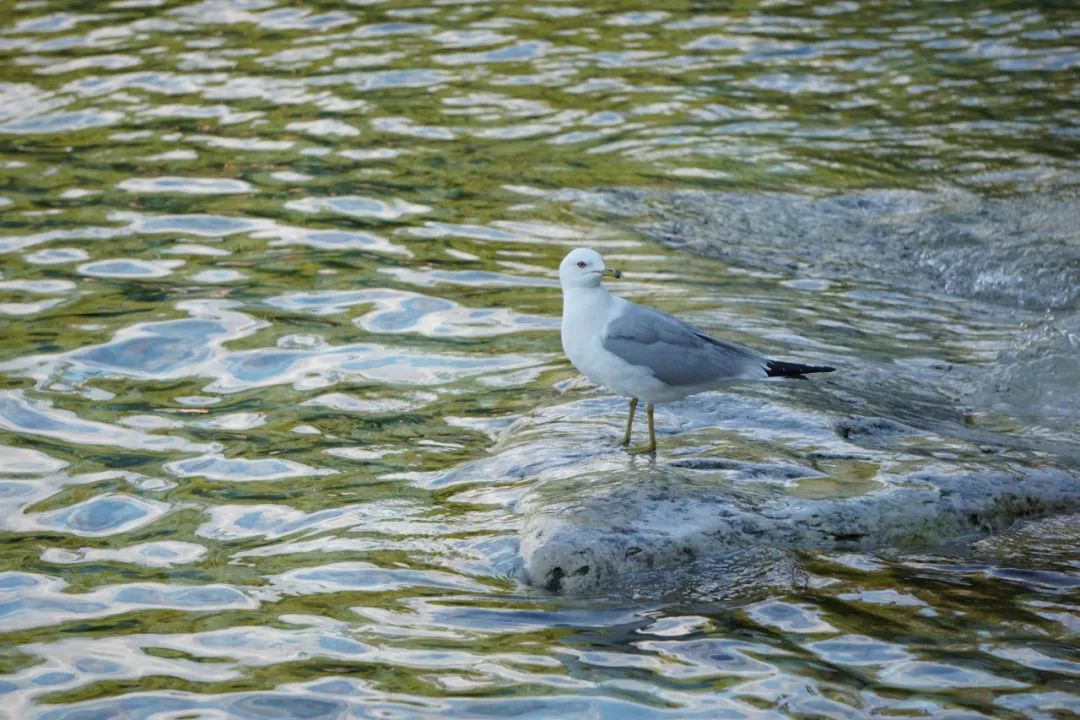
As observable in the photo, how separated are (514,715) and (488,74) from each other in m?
8.31

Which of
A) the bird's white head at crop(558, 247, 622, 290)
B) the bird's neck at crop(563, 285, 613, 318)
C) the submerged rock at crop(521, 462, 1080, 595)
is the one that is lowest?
the submerged rock at crop(521, 462, 1080, 595)

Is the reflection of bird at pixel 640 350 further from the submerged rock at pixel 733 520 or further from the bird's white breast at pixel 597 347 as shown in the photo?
the submerged rock at pixel 733 520

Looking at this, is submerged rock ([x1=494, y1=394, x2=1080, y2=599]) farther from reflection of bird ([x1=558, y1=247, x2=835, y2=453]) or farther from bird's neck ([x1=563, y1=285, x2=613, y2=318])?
bird's neck ([x1=563, y1=285, x2=613, y2=318])

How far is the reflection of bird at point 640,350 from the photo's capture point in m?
5.57

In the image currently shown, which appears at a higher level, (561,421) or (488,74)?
(488,74)

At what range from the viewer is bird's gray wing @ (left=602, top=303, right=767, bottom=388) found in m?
5.56

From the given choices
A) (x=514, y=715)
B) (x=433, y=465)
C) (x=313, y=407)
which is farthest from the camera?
(x=313, y=407)

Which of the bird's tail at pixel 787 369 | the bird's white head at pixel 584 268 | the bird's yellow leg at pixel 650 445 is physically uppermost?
the bird's white head at pixel 584 268

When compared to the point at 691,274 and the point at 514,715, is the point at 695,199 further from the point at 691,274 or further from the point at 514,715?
the point at 514,715

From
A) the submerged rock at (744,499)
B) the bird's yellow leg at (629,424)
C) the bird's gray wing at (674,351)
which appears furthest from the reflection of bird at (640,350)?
the submerged rock at (744,499)

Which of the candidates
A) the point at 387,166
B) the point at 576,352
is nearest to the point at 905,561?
the point at 576,352

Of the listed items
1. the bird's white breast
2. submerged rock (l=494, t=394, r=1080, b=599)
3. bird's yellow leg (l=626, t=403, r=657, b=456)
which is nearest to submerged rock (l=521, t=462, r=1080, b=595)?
submerged rock (l=494, t=394, r=1080, b=599)

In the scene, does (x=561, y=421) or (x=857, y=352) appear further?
(x=857, y=352)

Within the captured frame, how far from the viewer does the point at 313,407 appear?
703 cm
